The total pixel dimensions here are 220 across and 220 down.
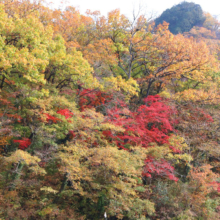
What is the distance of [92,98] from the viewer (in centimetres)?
1462

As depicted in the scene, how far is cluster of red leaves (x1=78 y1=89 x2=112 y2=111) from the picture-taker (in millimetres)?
13820

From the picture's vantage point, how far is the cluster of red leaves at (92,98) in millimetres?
13820

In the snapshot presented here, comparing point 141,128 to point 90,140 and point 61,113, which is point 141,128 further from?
point 61,113

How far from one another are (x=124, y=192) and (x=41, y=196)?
14.7 feet

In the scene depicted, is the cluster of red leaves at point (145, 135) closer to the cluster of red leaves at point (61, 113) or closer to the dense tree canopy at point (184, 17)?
the cluster of red leaves at point (61, 113)

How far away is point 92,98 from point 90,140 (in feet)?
17.9

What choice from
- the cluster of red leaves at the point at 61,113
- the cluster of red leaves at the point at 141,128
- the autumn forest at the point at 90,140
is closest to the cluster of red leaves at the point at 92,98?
the autumn forest at the point at 90,140

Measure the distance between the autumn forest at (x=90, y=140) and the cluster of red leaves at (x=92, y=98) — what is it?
103 millimetres

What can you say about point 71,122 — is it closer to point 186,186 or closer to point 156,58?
point 186,186

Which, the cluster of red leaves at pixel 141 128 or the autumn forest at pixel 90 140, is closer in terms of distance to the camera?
the autumn forest at pixel 90 140

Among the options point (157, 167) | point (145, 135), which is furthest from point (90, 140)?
point (157, 167)

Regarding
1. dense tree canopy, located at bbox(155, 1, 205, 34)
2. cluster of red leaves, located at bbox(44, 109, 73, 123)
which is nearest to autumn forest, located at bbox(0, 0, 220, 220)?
cluster of red leaves, located at bbox(44, 109, 73, 123)

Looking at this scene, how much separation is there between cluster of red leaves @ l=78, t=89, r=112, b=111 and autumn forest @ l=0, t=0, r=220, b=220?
0.10 meters

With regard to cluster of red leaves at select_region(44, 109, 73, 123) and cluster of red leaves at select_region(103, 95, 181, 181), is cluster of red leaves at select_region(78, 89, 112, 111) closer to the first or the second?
cluster of red leaves at select_region(103, 95, 181, 181)
